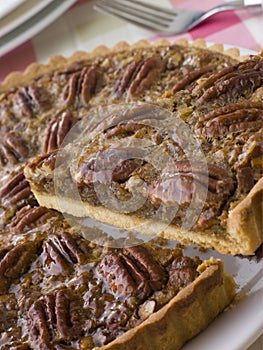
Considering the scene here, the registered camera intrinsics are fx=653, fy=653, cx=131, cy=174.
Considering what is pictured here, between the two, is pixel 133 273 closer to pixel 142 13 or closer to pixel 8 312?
pixel 8 312

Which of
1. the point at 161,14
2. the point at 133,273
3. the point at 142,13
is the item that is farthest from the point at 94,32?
the point at 133,273

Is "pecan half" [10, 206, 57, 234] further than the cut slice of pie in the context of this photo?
Yes

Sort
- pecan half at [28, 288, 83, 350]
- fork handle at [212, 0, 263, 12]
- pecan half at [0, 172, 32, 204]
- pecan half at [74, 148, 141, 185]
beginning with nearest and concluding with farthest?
1. pecan half at [28, 288, 83, 350]
2. pecan half at [74, 148, 141, 185]
3. pecan half at [0, 172, 32, 204]
4. fork handle at [212, 0, 263, 12]

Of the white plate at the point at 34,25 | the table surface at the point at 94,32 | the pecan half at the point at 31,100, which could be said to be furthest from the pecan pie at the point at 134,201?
the white plate at the point at 34,25

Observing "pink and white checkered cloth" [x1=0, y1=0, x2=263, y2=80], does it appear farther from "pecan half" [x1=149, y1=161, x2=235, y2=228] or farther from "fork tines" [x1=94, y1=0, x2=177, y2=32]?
"pecan half" [x1=149, y1=161, x2=235, y2=228]

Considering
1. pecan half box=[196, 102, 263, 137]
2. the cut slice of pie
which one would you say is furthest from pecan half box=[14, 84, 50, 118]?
pecan half box=[196, 102, 263, 137]

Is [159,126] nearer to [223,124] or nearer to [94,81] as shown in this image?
[223,124]

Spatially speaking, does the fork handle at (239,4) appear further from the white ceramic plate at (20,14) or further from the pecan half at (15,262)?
the pecan half at (15,262)
